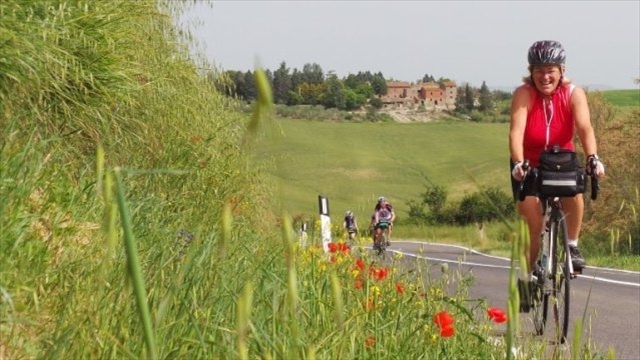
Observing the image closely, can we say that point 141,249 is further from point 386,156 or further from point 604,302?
point 386,156

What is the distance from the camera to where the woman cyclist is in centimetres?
661

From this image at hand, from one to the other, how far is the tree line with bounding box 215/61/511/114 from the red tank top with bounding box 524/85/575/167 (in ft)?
1.30

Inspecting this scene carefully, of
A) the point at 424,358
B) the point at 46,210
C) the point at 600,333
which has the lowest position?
the point at 600,333

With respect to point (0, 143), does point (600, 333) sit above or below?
below

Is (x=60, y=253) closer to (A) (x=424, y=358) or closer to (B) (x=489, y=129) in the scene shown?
(A) (x=424, y=358)

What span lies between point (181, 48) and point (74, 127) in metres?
5.48

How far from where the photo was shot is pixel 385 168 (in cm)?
10131

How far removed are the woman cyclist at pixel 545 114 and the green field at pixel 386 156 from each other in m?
72.6

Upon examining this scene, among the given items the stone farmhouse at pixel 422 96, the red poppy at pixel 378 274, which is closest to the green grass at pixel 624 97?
the stone farmhouse at pixel 422 96

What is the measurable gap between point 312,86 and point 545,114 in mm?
3965

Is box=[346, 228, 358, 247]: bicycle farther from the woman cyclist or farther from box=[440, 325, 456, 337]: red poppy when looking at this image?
box=[440, 325, 456, 337]: red poppy

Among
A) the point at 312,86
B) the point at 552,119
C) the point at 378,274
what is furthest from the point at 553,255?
the point at 312,86

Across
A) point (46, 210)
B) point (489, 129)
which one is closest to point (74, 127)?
point (46, 210)

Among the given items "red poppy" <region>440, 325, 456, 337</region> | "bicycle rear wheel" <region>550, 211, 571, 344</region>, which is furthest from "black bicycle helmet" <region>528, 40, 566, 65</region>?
"red poppy" <region>440, 325, 456, 337</region>
